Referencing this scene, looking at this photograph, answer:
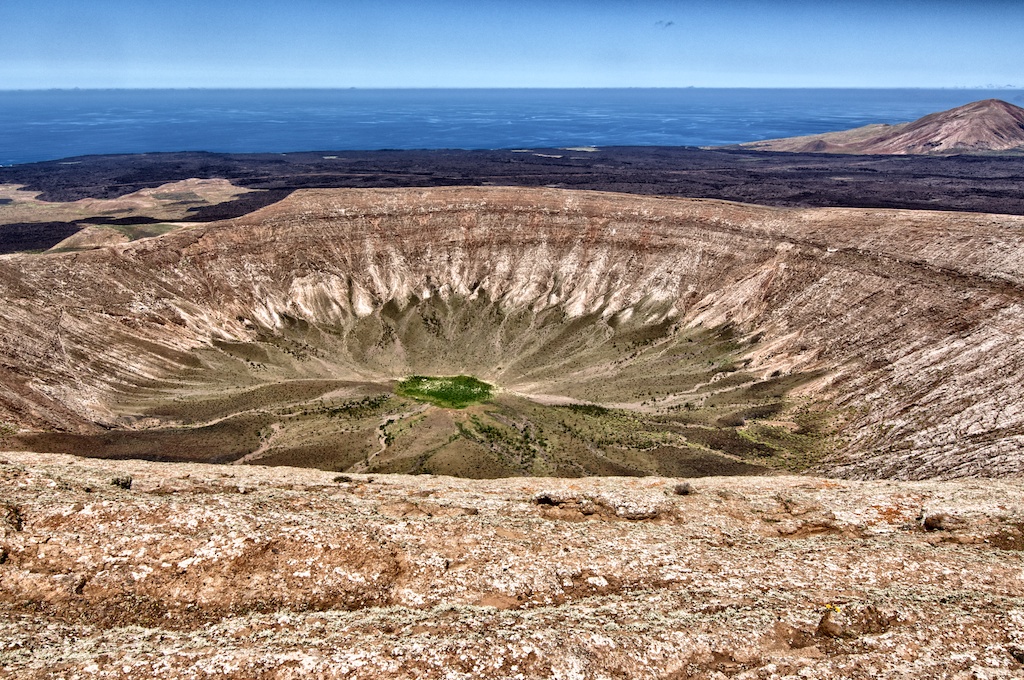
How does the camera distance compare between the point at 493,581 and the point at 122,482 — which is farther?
the point at 122,482

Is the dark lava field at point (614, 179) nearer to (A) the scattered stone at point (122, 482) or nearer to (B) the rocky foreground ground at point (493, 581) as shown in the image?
(A) the scattered stone at point (122, 482)

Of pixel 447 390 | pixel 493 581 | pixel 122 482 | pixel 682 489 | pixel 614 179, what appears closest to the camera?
pixel 493 581

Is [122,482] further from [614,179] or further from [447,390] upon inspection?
[614,179]

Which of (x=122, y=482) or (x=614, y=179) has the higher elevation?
(x=614, y=179)

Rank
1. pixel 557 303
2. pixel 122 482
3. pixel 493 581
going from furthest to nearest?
pixel 557 303
pixel 122 482
pixel 493 581

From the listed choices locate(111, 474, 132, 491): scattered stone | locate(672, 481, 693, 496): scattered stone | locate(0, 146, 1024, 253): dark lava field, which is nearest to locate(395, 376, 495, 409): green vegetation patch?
locate(672, 481, 693, 496): scattered stone

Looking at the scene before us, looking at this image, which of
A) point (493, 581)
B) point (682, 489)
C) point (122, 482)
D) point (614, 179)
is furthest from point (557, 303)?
point (614, 179)

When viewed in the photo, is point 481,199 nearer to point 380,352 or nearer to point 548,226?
point 548,226
